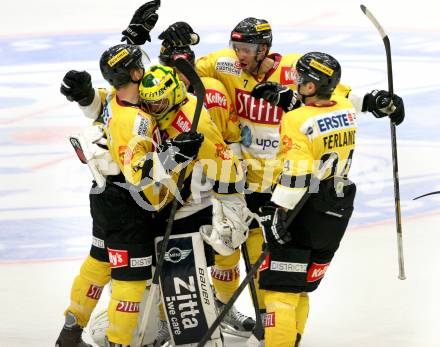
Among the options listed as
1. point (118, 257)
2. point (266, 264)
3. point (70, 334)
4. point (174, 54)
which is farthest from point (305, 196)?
point (70, 334)

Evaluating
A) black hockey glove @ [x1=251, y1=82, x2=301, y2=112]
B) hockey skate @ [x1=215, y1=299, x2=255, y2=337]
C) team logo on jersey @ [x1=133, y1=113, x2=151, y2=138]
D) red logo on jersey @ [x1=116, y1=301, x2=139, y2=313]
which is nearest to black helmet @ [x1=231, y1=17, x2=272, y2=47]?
black hockey glove @ [x1=251, y1=82, x2=301, y2=112]

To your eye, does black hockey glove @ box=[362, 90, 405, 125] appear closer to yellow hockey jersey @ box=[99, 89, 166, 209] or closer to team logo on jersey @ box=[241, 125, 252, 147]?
team logo on jersey @ box=[241, 125, 252, 147]

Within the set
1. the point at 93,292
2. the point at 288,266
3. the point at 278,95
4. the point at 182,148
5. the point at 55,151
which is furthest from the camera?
the point at 55,151

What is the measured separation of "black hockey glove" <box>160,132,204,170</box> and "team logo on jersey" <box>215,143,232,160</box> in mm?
259

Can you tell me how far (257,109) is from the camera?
547cm

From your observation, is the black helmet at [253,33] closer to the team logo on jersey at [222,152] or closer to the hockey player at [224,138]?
the hockey player at [224,138]

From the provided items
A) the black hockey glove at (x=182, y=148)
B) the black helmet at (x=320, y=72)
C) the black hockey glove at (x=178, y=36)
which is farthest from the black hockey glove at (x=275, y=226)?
the black hockey glove at (x=178, y=36)

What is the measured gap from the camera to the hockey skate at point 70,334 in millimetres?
5133

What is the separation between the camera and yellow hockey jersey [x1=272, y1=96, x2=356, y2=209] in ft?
14.7

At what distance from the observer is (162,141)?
15.7ft

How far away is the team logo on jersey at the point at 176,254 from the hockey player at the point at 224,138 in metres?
0.62

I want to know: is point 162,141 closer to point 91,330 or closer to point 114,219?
point 114,219

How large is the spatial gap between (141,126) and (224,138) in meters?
0.96

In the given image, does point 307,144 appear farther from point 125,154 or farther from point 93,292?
point 93,292
